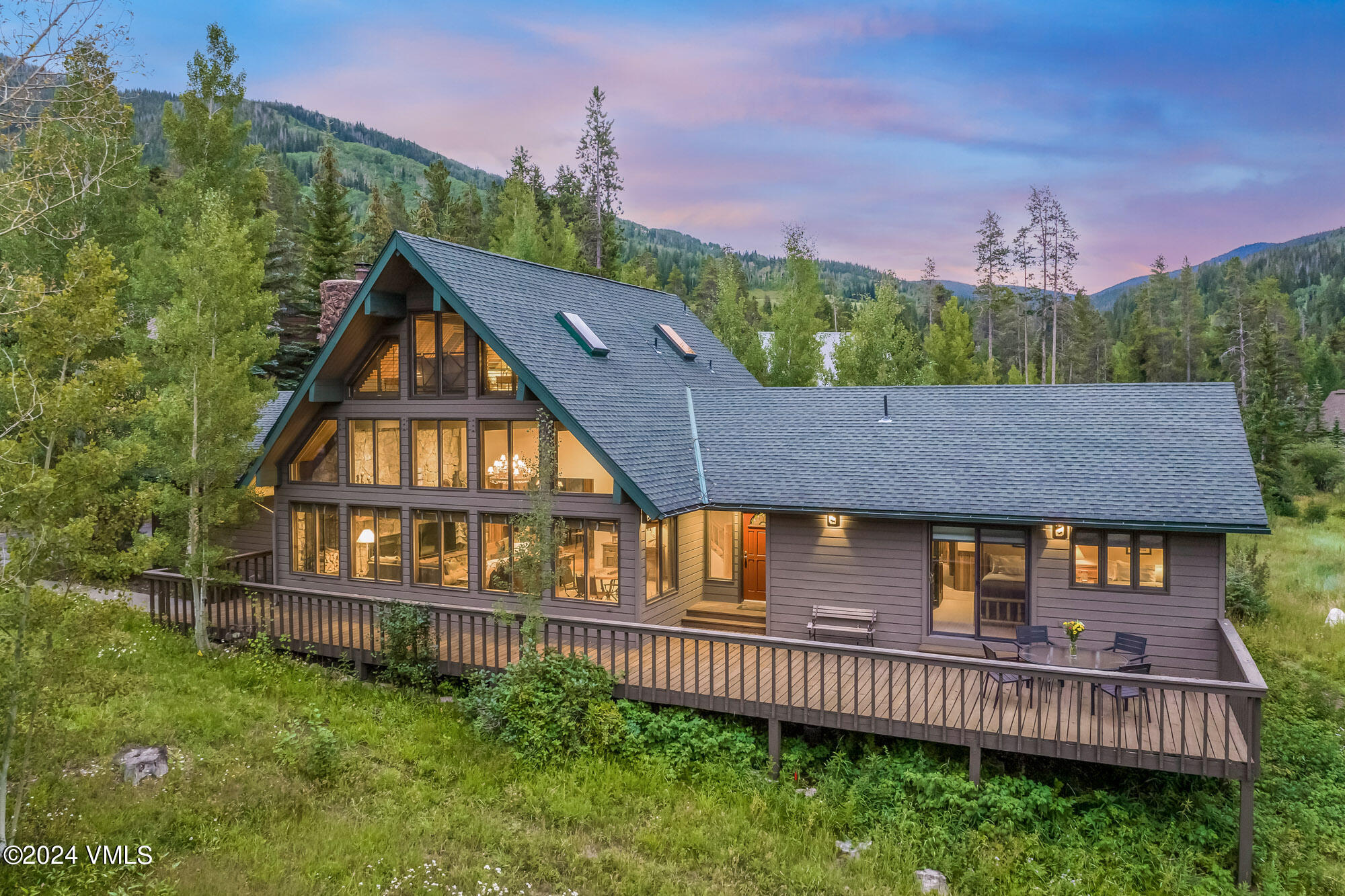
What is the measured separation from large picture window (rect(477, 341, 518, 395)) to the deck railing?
361 cm

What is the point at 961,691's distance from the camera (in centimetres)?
801

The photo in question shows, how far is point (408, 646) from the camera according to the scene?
11125 mm

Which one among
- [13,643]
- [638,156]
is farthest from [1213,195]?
[13,643]

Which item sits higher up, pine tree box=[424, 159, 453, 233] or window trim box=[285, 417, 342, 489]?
pine tree box=[424, 159, 453, 233]

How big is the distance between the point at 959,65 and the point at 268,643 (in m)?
27.6

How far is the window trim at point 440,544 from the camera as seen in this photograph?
12.8 m

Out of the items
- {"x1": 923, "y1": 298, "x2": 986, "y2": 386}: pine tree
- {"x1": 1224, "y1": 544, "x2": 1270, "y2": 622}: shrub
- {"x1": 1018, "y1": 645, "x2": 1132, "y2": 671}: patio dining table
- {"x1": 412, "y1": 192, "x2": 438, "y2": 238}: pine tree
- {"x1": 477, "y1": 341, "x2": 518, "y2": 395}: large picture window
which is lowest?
{"x1": 1224, "y1": 544, "x2": 1270, "y2": 622}: shrub

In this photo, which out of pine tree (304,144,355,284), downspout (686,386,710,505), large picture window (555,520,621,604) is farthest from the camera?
pine tree (304,144,355,284)

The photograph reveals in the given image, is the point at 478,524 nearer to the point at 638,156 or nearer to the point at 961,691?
the point at 961,691

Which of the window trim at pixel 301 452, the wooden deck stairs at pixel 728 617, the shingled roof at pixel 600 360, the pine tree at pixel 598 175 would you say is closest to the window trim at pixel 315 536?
the window trim at pixel 301 452

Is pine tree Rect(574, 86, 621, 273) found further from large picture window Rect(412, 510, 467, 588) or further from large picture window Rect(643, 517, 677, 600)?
large picture window Rect(643, 517, 677, 600)

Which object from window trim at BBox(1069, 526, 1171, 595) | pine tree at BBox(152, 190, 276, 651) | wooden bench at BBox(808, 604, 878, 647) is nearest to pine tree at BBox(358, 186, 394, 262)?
pine tree at BBox(152, 190, 276, 651)

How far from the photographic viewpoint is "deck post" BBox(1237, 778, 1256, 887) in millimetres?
7320

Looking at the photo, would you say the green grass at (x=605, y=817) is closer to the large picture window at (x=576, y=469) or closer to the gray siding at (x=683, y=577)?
the gray siding at (x=683, y=577)
